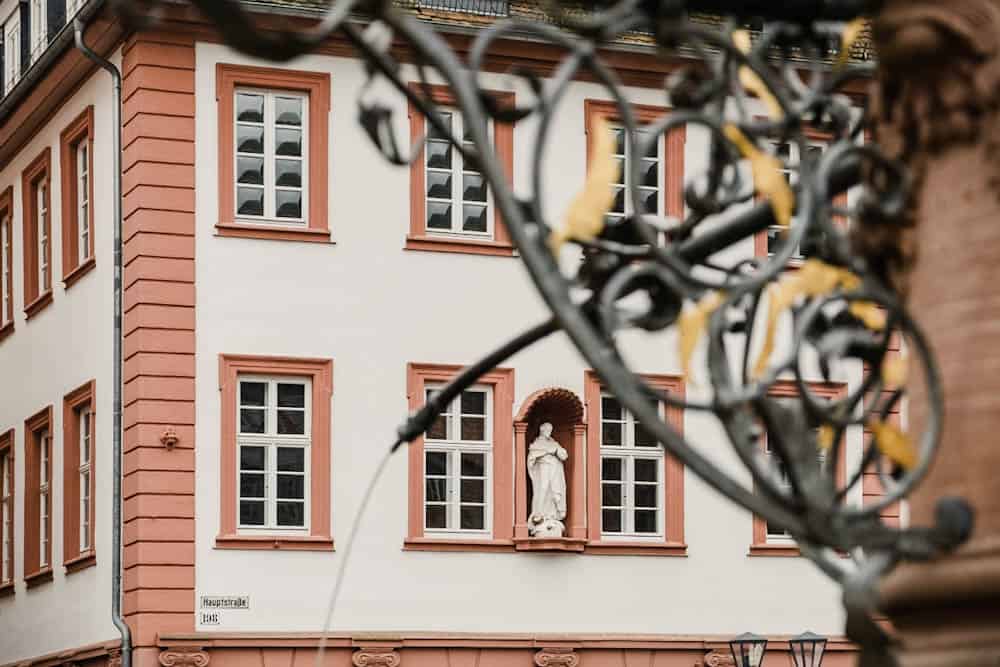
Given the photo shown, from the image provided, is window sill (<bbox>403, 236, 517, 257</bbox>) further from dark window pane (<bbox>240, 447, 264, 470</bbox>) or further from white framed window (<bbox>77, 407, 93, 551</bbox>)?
white framed window (<bbox>77, 407, 93, 551</bbox>)

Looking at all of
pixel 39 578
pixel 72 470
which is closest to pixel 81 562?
pixel 72 470

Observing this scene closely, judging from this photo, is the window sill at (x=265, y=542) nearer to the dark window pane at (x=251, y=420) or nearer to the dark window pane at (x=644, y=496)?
the dark window pane at (x=251, y=420)

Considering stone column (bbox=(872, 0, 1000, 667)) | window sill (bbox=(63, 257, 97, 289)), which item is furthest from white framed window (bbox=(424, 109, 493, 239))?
stone column (bbox=(872, 0, 1000, 667))

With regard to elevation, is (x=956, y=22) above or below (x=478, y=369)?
above

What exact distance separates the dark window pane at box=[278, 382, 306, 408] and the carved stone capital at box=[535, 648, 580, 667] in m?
3.57

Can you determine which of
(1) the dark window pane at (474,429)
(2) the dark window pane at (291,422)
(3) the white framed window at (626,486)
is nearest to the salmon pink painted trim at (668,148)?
(3) the white framed window at (626,486)

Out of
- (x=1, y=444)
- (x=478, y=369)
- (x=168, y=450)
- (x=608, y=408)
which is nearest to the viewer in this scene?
(x=478, y=369)

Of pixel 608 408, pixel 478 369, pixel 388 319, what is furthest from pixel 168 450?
pixel 478 369

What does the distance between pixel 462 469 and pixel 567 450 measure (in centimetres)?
128

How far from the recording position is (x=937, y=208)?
171 inches

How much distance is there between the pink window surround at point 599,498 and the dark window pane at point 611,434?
9cm

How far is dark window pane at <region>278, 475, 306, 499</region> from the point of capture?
28062 mm

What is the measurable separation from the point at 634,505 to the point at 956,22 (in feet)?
83.8

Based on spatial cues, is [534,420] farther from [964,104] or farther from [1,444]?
[964,104]
